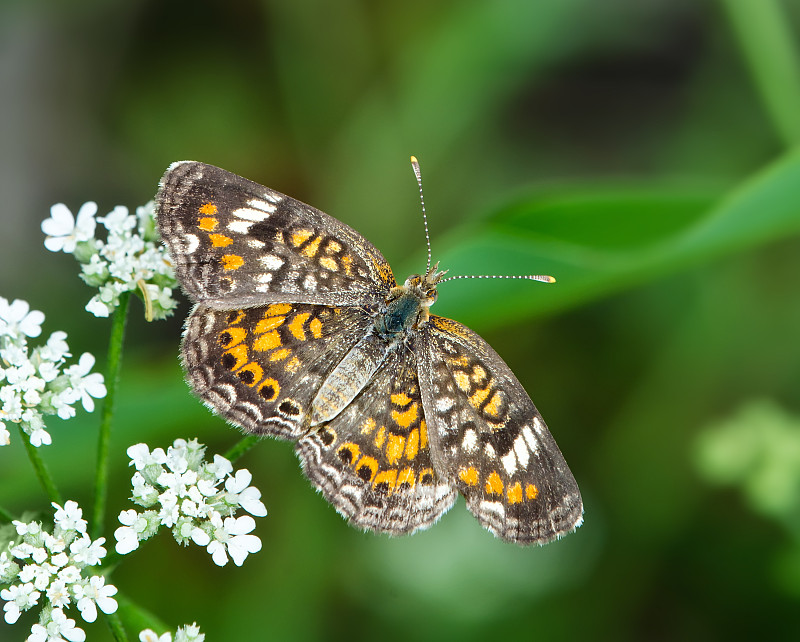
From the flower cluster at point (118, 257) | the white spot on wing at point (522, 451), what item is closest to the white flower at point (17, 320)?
the flower cluster at point (118, 257)

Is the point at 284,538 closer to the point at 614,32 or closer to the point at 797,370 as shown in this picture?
the point at 797,370

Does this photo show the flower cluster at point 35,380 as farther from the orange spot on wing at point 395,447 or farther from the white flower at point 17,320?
the orange spot on wing at point 395,447

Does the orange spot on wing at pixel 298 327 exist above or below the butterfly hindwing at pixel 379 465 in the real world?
above

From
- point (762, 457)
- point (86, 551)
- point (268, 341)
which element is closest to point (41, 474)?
point (86, 551)

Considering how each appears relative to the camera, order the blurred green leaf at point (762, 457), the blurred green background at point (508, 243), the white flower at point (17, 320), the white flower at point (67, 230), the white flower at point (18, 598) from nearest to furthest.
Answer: the white flower at point (18, 598)
the white flower at point (17, 320)
the white flower at point (67, 230)
the blurred green background at point (508, 243)
the blurred green leaf at point (762, 457)

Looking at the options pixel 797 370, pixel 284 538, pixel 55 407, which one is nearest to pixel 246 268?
pixel 55 407

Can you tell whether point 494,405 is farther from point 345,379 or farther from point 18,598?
point 18,598
